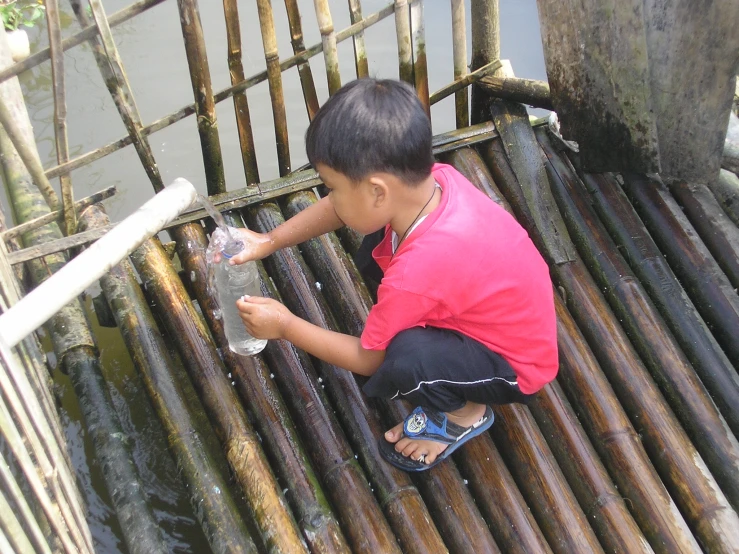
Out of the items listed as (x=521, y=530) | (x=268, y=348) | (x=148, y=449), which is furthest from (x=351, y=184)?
(x=148, y=449)

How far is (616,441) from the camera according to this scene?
99.1 inches

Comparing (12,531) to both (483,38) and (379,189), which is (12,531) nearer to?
(379,189)

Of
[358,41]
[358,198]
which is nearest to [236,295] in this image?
[358,198]

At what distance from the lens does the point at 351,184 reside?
77.0 inches

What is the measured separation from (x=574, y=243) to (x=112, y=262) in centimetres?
230

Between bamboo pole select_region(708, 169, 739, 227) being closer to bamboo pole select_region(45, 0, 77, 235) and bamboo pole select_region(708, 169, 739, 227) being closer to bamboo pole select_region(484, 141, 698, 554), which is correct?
bamboo pole select_region(484, 141, 698, 554)

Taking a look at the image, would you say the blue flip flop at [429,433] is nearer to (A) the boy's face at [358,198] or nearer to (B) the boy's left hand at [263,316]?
(B) the boy's left hand at [263,316]

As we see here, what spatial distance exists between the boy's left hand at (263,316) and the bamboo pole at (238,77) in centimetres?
127

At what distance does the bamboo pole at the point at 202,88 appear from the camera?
2.70m

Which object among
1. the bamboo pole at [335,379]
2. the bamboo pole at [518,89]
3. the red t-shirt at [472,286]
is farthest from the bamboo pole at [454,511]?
the bamboo pole at [518,89]

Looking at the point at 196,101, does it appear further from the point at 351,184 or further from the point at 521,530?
the point at 521,530

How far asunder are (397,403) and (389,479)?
304 millimetres

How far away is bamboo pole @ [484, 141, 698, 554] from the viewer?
7.69ft

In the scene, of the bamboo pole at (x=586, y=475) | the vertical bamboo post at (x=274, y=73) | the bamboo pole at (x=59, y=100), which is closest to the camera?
the bamboo pole at (x=586, y=475)
